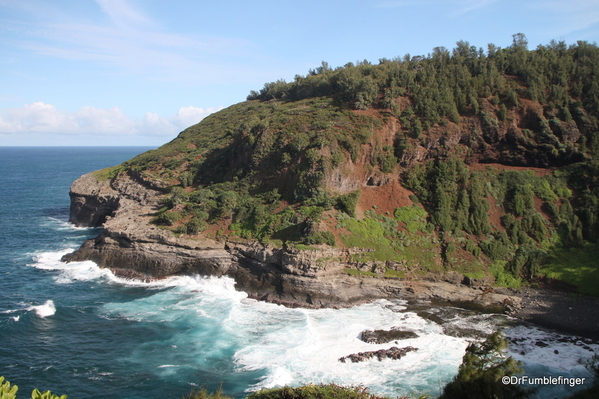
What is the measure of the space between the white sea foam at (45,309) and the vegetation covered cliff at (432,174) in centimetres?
1216

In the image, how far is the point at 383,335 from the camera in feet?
90.5

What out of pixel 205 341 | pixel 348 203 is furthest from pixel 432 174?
pixel 205 341

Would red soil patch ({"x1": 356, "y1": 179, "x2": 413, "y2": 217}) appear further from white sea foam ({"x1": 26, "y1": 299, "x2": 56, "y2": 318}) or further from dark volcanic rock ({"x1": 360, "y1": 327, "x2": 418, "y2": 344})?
white sea foam ({"x1": 26, "y1": 299, "x2": 56, "y2": 318})

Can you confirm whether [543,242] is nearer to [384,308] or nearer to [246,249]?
[384,308]

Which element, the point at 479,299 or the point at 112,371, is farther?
the point at 479,299

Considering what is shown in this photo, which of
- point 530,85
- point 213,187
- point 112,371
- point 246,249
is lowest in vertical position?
point 112,371

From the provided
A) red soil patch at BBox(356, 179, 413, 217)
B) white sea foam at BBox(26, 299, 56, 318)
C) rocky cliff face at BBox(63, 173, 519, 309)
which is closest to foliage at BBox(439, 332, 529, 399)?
rocky cliff face at BBox(63, 173, 519, 309)

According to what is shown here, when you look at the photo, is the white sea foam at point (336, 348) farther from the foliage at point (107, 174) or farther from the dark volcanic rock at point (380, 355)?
the foliage at point (107, 174)

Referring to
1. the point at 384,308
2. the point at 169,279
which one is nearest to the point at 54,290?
the point at 169,279

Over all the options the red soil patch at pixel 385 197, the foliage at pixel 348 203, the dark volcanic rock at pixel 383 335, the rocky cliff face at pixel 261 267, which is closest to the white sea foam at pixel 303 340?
the dark volcanic rock at pixel 383 335

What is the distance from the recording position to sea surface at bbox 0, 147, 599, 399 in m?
23.1

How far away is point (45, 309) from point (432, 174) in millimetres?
39215

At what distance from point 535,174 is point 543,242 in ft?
30.7

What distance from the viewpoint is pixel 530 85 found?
47.8m
